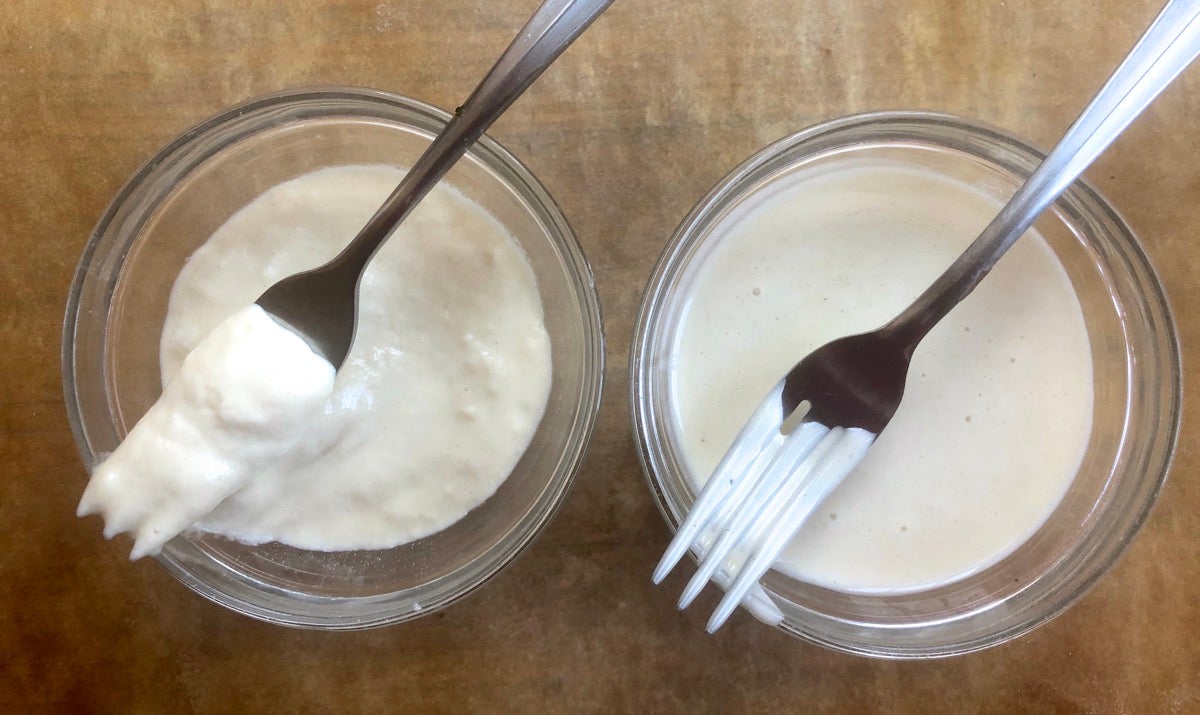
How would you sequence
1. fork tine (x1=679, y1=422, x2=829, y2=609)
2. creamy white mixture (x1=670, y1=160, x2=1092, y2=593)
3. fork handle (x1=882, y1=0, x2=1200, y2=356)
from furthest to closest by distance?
1. creamy white mixture (x1=670, y1=160, x2=1092, y2=593)
2. fork tine (x1=679, y1=422, x2=829, y2=609)
3. fork handle (x1=882, y1=0, x2=1200, y2=356)

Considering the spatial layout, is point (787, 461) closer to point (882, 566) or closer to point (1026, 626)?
point (882, 566)

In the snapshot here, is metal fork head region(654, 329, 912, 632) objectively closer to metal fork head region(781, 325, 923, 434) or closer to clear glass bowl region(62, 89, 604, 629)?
metal fork head region(781, 325, 923, 434)

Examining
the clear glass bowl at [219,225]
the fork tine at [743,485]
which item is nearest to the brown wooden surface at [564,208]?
the clear glass bowl at [219,225]

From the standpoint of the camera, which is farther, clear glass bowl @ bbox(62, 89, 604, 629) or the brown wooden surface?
the brown wooden surface

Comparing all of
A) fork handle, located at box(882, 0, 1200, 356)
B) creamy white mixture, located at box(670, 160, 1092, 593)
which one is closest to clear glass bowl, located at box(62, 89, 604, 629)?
creamy white mixture, located at box(670, 160, 1092, 593)

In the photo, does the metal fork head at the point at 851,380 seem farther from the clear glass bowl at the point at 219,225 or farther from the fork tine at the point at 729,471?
the clear glass bowl at the point at 219,225

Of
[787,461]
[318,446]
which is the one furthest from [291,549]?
[787,461]
